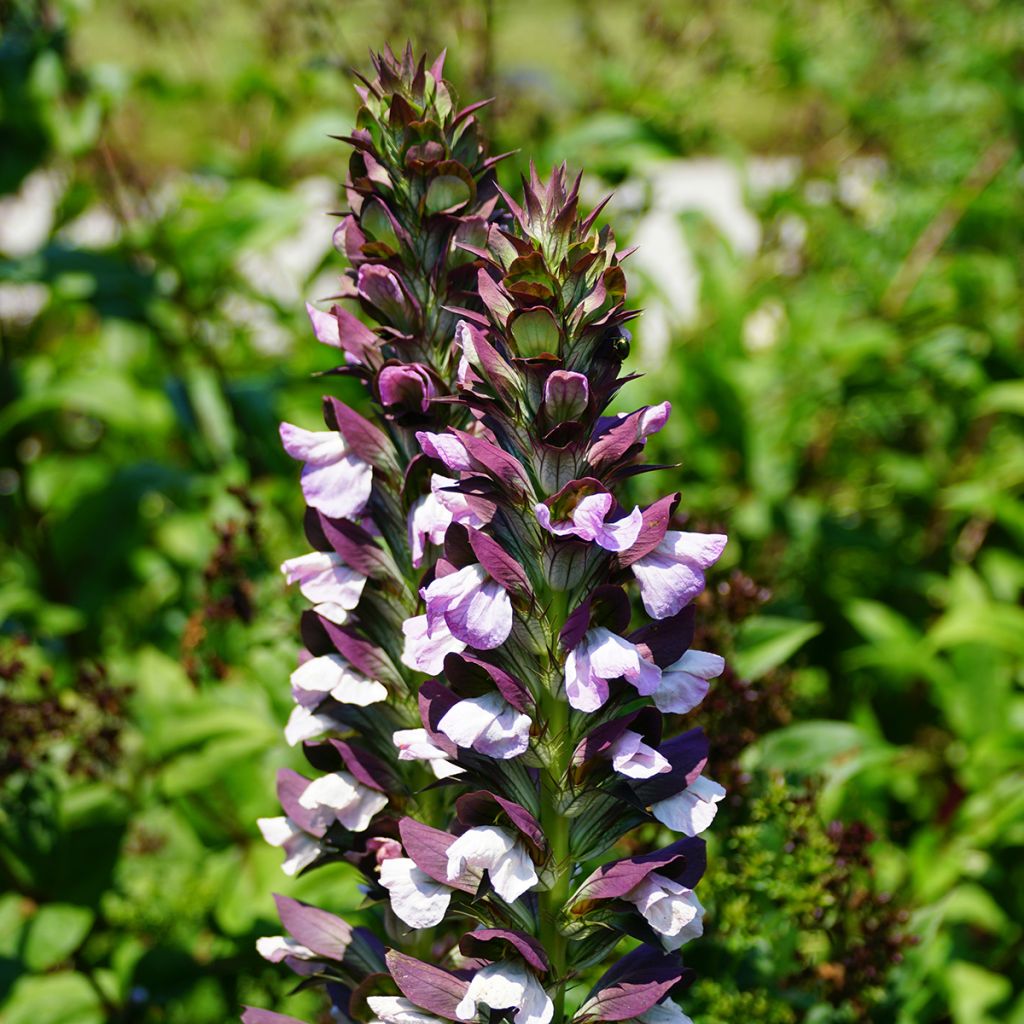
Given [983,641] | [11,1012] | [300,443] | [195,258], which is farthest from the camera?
[195,258]

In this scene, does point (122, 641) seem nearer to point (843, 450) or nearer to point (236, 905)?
point (236, 905)

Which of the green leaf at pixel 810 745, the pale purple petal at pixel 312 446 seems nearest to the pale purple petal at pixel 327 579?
the pale purple petal at pixel 312 446

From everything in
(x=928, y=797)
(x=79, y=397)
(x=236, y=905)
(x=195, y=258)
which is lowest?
(x=236, y=905)

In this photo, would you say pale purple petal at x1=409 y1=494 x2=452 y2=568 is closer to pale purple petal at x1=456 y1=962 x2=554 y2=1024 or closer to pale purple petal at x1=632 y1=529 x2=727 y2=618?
Result: pale purple petal at x1=632 y1=529 x2=727 y2=618

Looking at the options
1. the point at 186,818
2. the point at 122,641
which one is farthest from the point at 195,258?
the point at 186,818

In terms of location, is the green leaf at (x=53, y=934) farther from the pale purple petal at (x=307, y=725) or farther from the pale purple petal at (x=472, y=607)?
the pale purple petal at (x=472, y=607)

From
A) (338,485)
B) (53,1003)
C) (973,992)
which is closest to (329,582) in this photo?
(338,485)

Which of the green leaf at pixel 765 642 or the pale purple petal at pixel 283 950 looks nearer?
the pale purple petal at pixel 283 950

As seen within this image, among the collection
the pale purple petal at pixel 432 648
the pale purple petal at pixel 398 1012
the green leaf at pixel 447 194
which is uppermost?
the green leaf at pixel 447 194
